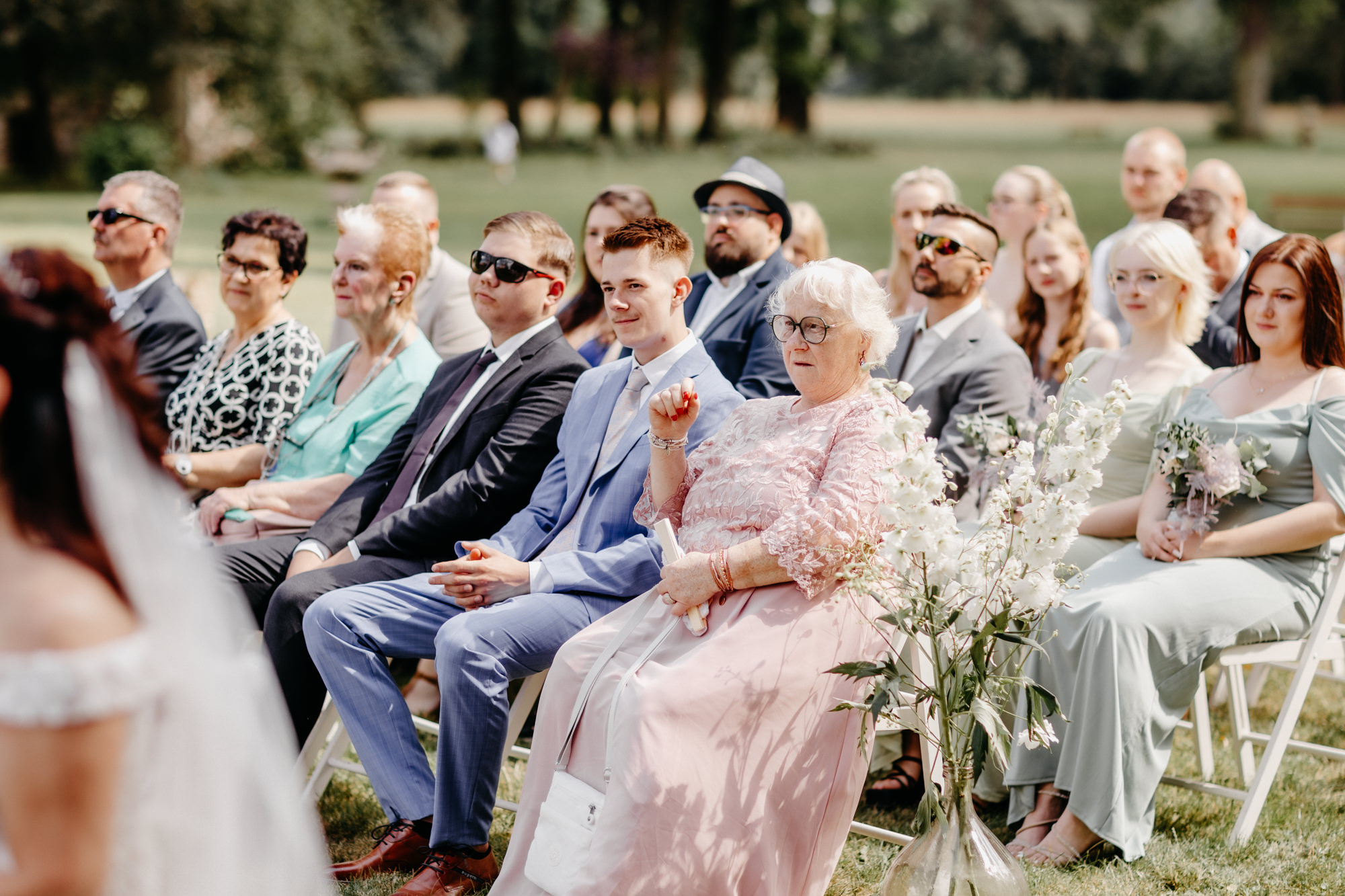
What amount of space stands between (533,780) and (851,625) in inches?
38.2

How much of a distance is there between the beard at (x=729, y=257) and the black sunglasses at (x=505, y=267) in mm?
1107

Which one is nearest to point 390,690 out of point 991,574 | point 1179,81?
point 991,574

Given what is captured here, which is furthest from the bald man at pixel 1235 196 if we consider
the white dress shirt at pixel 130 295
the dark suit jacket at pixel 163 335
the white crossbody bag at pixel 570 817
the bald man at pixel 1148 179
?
the white dress shirt at pixel 130 295

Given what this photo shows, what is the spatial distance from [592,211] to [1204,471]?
9.70 ft

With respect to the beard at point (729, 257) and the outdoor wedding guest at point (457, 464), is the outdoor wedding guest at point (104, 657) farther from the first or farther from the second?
the beard at point (729, 257)

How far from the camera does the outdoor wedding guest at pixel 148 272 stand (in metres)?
5.73

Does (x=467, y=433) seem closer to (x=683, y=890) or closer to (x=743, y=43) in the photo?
(x=683, y=890)

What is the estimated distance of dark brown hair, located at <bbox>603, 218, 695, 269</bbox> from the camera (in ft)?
13.7

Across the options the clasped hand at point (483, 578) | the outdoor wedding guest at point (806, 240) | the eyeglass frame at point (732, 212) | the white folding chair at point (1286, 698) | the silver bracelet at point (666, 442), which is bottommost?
the white folding chair at point (1286, 698)

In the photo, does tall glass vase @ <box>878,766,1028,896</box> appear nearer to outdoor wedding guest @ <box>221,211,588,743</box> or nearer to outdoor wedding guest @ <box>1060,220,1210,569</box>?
outdoor wedding guest @ <box>1060,220,1210,569</box>

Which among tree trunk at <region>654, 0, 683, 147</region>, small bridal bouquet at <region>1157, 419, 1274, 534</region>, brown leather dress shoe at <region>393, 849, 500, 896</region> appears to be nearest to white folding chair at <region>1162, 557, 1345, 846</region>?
small bridal bouquet at <region>1157, 419, 1274, 534</region>

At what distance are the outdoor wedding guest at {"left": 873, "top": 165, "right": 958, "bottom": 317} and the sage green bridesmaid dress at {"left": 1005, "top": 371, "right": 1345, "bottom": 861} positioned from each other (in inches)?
89.3

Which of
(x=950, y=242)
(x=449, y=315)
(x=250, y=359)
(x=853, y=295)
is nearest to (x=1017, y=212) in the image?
(x=950, y=242)

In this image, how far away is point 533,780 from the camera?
3.64 metres
